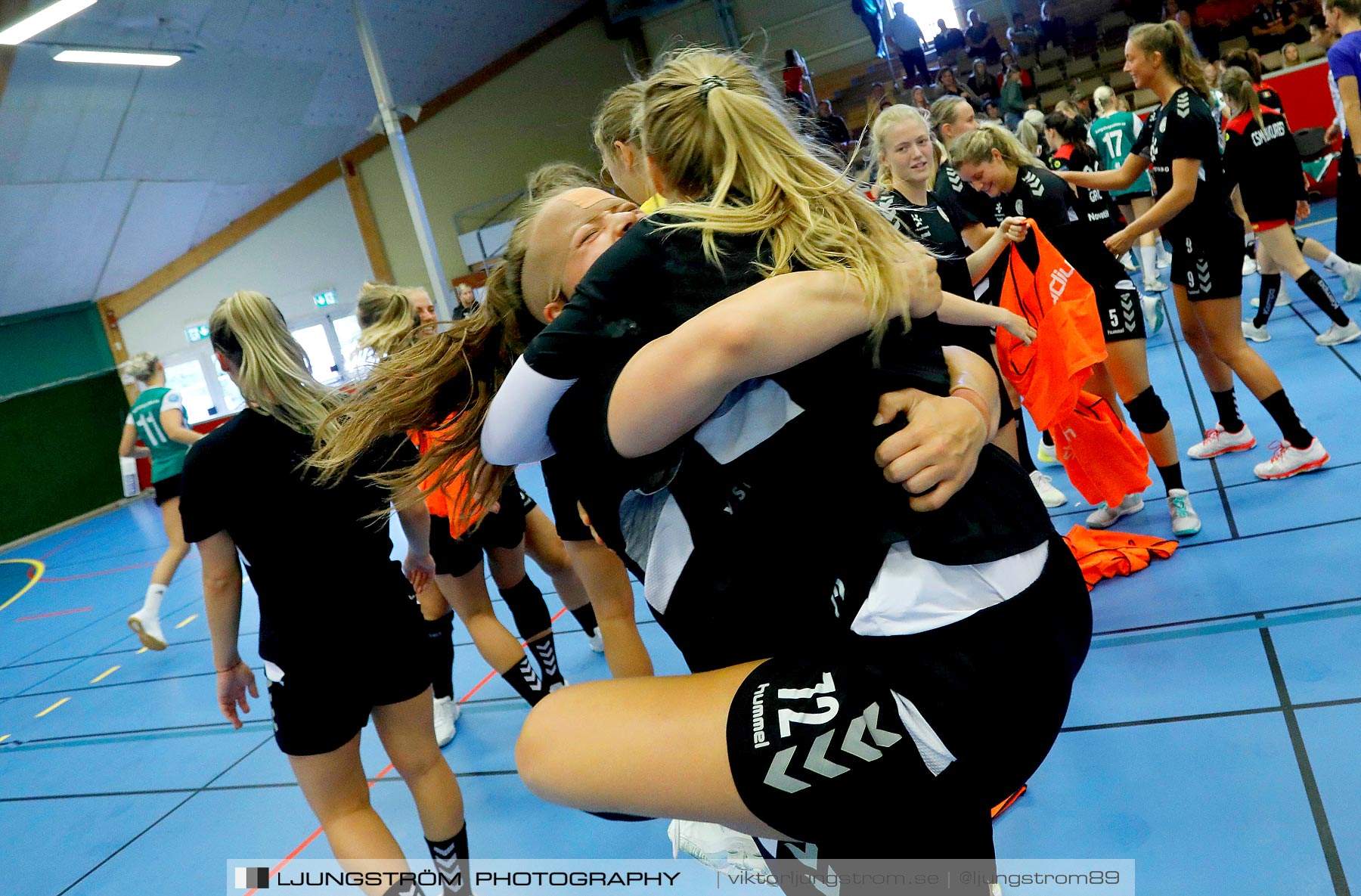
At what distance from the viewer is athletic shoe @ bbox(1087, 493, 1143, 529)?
379 cm

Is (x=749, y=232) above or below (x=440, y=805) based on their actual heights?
above

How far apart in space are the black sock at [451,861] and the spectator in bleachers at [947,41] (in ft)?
56.8

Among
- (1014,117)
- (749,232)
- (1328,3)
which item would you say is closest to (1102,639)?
(749,232)

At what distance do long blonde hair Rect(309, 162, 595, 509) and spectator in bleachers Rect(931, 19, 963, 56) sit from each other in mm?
17362

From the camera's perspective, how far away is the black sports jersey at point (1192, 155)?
11.4ft

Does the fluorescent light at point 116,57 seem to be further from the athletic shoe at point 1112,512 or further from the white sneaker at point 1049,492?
the athletic shoe at point 1112,512

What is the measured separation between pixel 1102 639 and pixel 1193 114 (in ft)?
6.84

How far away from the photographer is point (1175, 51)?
351 cm

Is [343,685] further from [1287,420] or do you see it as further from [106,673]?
[106,673]

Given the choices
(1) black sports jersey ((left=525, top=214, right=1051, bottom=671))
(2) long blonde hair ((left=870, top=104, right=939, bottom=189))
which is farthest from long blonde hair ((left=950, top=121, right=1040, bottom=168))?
(1) black sports jersey ((left=525, top=214, right=1051, bottom=671))

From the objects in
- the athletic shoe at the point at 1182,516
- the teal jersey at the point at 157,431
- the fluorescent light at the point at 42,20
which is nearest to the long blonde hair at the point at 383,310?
the athletic shoe at the point at 1182,516

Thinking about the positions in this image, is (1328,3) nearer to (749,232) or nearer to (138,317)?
(749,232)

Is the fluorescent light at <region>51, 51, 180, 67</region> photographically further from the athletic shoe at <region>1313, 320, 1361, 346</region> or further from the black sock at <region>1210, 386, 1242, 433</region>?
the athletic shoe at <region>1313, 320, 1361, 346</region>

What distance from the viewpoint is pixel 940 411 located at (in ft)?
3.28
